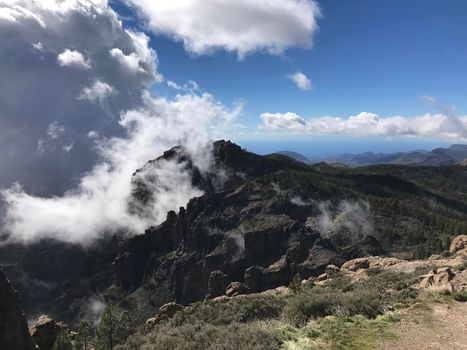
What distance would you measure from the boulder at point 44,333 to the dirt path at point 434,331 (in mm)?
44261

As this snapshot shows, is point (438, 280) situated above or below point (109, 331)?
above

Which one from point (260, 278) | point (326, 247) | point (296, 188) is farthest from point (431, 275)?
point (296, 188)

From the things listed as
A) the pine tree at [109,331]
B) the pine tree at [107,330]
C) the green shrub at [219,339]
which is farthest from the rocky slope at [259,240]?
the green shrub at [219,339]

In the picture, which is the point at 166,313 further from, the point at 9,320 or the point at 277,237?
the point at 277,237

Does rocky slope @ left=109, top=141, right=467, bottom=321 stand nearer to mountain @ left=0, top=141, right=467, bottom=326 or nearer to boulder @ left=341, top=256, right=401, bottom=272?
mountain @ left=0, top=141, right=467, bottom=326

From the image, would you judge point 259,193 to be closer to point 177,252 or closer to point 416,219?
point 177,252

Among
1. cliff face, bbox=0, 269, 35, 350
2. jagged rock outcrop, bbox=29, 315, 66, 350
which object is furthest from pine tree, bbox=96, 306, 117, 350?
cliff face, bbox=0, 269, 35, 350

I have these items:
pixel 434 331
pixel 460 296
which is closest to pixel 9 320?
pixel 434 331

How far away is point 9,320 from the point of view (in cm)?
1931

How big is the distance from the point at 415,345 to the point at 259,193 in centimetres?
17101

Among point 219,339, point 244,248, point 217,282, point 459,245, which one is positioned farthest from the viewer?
point 244,248

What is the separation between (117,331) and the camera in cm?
4738

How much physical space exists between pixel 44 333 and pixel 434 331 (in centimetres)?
4630

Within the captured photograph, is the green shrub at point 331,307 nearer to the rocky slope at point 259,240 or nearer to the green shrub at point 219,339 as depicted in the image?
the green shrub at point 219,339
